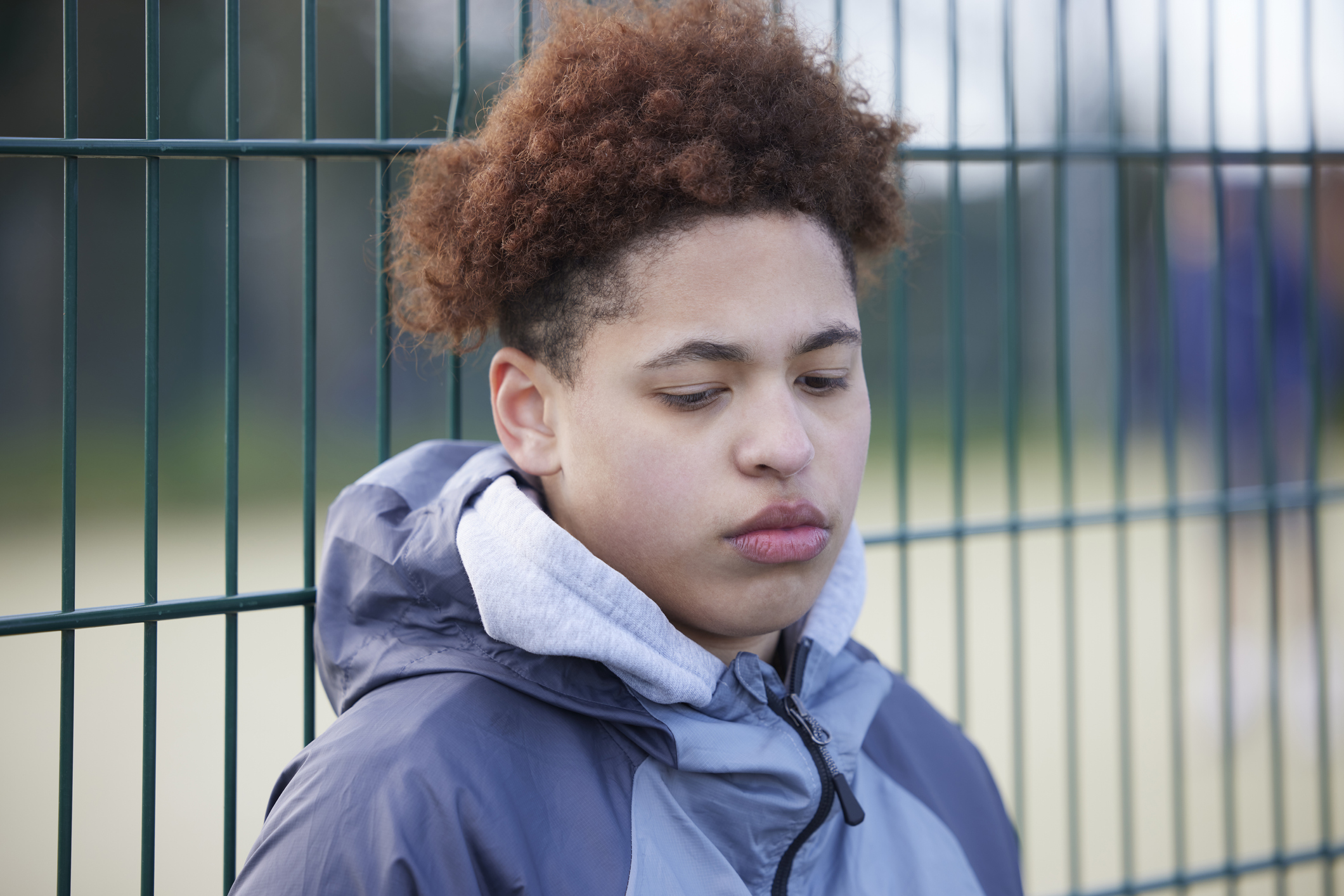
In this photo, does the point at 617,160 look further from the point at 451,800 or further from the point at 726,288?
the point at 451,800

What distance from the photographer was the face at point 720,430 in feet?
3.72

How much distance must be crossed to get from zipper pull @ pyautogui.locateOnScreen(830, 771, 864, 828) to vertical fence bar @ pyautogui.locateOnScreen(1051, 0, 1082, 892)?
3.35 ft

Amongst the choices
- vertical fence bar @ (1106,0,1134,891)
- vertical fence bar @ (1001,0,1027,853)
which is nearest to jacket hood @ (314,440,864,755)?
vertical fence bar @ (1001,0,1027,853)

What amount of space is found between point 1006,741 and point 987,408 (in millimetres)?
11965

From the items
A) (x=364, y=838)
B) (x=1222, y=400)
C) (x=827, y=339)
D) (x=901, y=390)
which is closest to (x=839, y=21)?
(x=901, y=390)

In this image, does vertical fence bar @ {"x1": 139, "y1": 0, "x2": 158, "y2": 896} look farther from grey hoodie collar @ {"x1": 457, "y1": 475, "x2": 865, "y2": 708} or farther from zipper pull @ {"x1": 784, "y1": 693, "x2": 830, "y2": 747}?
zipper pull @ {"x1": 784, "y1": 693, "x2": 830, "y2": 747}

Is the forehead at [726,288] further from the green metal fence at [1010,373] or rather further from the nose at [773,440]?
the green metal fence at [1010,373]

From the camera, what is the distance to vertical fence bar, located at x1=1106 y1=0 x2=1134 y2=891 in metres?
2.08

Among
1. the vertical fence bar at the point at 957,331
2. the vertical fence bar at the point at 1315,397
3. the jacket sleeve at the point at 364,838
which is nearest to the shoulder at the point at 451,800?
the jacket sleeve at the point at 364,838

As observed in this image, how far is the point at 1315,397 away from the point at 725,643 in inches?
73.6

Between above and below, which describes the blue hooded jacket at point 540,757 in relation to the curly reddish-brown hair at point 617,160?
below

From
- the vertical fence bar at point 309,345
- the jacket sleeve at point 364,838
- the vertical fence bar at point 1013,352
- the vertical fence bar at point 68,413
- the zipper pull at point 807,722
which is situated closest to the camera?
the jacket sleeve at point 364,838

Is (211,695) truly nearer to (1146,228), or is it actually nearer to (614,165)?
(614,165)

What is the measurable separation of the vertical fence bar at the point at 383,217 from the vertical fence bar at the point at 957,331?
1.04m
